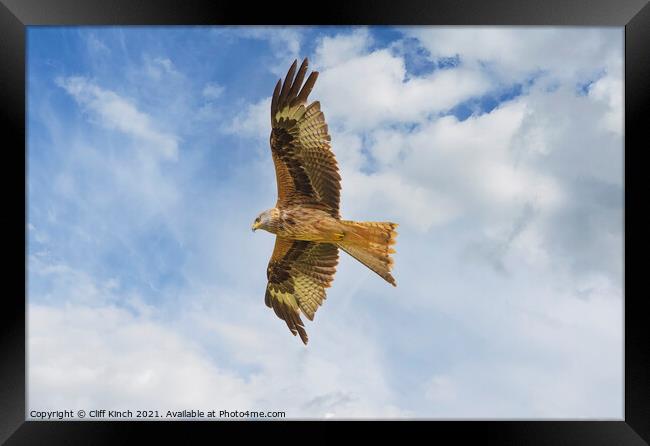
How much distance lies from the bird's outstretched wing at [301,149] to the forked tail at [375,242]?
6.3 inches

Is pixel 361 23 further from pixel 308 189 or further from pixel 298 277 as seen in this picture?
pixel 298 277

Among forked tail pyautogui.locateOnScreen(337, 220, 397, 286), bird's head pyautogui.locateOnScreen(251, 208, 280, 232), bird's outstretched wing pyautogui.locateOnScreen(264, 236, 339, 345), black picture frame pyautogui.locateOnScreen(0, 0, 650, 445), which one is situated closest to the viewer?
black picture frame pyautogui.locateOnScreen(0, 0, 650, 445)

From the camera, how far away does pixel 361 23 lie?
3383mm

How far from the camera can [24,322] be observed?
135 inches

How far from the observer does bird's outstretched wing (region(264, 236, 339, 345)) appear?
4191 mm

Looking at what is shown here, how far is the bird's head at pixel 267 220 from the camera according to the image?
154 inches

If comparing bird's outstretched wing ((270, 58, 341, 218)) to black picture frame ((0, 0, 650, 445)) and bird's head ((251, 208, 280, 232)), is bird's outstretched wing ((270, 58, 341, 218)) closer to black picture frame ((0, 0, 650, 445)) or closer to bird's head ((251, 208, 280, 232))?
bird's head ((251, 208, 280, 232))

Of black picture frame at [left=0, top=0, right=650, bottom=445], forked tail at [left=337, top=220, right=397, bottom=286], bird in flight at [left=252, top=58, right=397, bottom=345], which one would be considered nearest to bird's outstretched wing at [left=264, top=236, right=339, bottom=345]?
bird in flight at [left=252, top=58, right=397, bottom=345]

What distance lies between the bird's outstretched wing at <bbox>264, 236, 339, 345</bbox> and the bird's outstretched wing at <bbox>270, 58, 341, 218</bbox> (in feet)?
1.43

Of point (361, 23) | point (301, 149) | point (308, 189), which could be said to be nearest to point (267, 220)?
point (308, 189)

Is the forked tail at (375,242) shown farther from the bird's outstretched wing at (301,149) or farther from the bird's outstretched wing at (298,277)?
the bird's outstretched wing at (298,277)

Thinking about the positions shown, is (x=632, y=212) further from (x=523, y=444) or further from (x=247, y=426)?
(x=247, y=426)

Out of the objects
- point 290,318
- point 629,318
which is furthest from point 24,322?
point 629,318

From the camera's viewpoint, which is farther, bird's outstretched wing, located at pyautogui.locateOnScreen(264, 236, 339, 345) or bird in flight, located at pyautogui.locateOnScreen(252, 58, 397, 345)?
bird's outstretched wing, located at pyautogui.locateOnScreen(264, 236, 339, 345)
